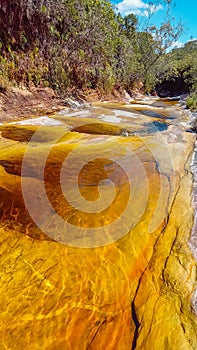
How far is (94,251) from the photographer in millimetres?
2764

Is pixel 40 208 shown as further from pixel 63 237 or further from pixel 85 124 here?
pixel 85 124

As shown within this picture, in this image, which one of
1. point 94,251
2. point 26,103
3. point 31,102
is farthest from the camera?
point 31,102

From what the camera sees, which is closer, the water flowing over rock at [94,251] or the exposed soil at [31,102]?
the water flowing over rock at [94,251]

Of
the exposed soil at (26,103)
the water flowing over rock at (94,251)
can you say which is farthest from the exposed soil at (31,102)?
the water flowing over rock at (94,251)

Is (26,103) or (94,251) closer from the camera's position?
(94,251)

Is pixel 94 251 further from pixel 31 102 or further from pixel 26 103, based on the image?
pixel 31 102

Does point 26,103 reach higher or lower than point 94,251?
higher

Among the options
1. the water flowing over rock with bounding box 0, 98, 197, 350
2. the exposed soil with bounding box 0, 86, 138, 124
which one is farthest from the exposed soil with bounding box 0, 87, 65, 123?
the water flowing over rock with bounding box 0, 98, 197, 350

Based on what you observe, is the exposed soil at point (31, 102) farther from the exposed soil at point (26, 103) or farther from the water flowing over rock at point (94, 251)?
the water flowing over rock at point (94, 251)

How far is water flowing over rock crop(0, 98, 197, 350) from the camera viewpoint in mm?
1967

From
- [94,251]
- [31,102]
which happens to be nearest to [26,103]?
[31,102]

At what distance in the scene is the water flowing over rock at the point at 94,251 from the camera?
1.97 m

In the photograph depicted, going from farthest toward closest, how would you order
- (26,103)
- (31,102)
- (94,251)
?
(31,102), (26,103), (94,251)

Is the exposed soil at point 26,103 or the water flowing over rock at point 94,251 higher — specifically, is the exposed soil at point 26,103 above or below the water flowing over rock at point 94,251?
above
